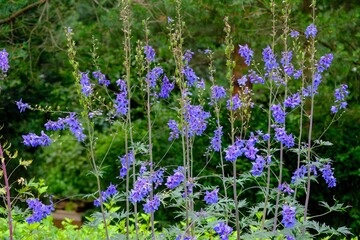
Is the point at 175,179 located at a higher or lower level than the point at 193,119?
lower

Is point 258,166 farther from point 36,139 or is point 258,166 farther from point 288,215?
point 36,139

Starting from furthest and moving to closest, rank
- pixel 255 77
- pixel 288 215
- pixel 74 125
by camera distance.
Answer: pixel 255 77 → pixel 74 125 → pixel 288 215

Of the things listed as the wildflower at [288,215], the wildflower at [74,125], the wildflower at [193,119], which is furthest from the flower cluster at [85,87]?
the wildflower at [288,215]

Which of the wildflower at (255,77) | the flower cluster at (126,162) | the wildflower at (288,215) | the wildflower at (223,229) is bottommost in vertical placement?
the wildflower at (223,229)

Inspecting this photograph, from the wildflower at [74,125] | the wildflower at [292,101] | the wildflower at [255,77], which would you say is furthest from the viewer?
the wildflower at [255,77]

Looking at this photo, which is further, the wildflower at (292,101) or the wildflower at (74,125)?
the wildflower at (292,101)

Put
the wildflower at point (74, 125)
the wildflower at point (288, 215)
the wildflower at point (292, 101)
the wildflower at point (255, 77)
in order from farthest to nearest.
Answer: the wildflower at point (255, 77)
the wildflower at point (292, 101)
the wildflower at point (74, 125)
the wildflower at point (288, 215)

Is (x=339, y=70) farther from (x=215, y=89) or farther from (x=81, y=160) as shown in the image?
(x=81, y=160)

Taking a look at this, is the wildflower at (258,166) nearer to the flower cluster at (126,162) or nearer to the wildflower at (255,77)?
the wildflower at (255,77)

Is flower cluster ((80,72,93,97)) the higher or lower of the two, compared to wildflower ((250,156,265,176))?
higher

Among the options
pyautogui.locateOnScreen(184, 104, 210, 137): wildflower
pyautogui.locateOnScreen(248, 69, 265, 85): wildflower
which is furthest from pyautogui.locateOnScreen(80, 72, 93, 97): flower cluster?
pyautogui.locateOnScreen(248, 69, 265, 85): wildflower

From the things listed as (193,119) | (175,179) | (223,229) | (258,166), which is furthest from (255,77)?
(223,229)

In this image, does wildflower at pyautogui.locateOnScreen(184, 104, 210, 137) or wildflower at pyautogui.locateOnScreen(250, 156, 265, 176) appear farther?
wildflower at pyautogui.locateOnScreen(184, 104, 210, 137)

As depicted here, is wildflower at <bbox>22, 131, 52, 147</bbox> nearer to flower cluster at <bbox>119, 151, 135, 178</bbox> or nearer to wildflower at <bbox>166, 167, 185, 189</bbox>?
flower cluster at <bbox>119, 151, 135, 178</bbox>
